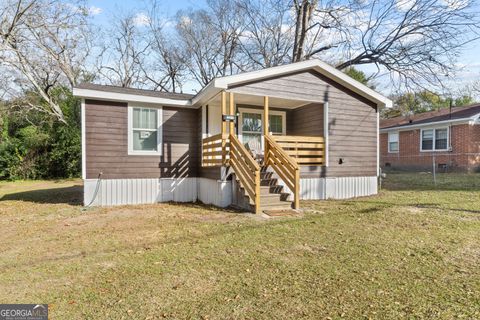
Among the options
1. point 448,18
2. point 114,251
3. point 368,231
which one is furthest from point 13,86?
point 448,18

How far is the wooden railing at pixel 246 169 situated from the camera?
21.0 ft

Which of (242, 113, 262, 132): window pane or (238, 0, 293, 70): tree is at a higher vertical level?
(238, 0, 293, 70): tree

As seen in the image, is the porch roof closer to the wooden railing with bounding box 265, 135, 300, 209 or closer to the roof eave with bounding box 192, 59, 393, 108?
the roof eave with bounding box 192, 59, 393, 108

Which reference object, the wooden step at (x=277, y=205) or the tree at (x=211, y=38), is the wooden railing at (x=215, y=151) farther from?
the tree at (x=211, y=38)

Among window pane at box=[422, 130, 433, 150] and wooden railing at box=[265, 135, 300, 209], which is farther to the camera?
A: window pane at box=[422, 130, 433, 150]

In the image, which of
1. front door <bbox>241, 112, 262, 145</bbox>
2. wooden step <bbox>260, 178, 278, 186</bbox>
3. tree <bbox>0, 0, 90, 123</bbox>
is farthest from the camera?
tree <bbox>0, 0, 90, 123</bbox>

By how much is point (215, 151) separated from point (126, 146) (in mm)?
2572

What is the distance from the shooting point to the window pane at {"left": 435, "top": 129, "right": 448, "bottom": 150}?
16.6 m

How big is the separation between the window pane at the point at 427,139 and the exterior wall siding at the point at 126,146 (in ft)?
50.6

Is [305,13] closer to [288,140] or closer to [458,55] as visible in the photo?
[458,55]

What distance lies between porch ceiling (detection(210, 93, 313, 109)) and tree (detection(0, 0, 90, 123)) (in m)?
12.9

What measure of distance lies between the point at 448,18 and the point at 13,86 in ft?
80.8

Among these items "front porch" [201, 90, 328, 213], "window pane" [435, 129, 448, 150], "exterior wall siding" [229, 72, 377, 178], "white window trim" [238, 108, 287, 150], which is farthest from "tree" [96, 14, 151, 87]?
"window pane" [435, 129, 448, 150]

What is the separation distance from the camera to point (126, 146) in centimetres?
812
